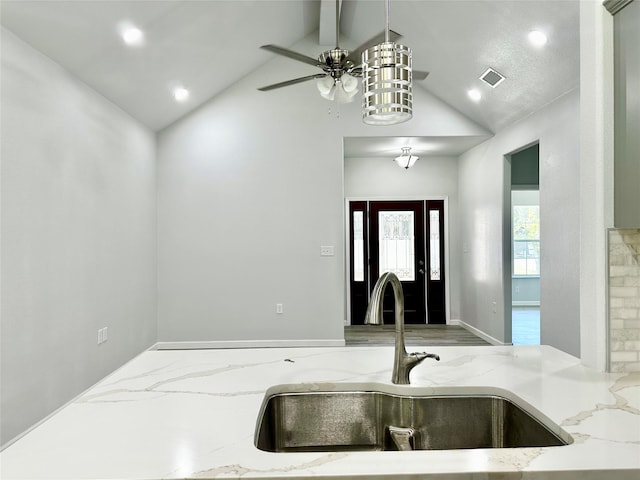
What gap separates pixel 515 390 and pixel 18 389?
2.96 meters

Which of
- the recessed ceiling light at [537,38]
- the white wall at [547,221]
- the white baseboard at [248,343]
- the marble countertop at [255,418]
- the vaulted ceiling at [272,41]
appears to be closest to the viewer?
the marble countertop at [255,418]

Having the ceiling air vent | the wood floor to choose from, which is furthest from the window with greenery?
the ceiling air vent

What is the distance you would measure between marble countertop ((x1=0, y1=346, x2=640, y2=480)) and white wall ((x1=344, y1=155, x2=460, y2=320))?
5.94 m

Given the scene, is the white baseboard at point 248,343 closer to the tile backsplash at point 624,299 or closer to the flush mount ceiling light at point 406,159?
the flush mount ceiling light at point 406,159

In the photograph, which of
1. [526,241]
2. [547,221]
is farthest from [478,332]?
[526,241]

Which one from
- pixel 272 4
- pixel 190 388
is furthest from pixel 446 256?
pixel 190 388

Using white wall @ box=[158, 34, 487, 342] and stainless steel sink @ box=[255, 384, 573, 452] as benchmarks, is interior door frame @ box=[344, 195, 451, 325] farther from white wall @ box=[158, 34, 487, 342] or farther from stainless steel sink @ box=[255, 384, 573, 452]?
stainless steel sink @ box=[255, 384, 573, 452]

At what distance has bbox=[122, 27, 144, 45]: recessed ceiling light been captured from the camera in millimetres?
3641

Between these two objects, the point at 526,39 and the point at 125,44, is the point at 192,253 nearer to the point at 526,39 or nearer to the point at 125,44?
the point at 125,44

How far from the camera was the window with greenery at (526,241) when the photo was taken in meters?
9.87

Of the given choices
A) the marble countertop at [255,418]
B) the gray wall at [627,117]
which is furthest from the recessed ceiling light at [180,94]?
the gray wall at [627,117]

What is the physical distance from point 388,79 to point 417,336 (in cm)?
577

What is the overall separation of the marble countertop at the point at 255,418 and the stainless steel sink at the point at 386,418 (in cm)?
4

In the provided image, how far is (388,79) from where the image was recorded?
3.82ft
